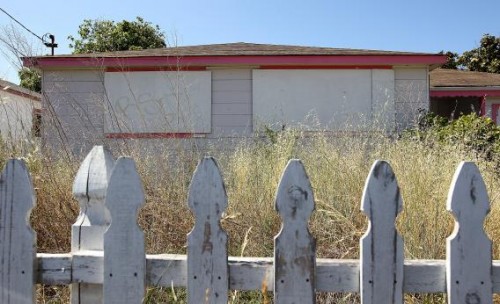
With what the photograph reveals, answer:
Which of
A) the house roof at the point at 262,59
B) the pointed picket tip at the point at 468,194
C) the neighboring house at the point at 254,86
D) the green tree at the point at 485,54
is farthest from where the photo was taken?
the green tree at the point at 485,54

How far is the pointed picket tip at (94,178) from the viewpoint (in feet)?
5.90

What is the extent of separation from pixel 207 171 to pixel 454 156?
286cm

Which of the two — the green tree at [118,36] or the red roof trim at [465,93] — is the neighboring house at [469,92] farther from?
the green tree at [118,36]

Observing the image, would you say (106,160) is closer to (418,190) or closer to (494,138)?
(418,190)

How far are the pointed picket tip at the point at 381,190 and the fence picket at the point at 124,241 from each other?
2.60ft

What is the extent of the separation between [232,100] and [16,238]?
8.62 metres

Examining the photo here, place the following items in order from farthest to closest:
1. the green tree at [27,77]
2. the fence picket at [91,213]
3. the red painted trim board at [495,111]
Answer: the red painted trim board at [495,111] < the green tree at [27,77] < the fence picket at [91,213]

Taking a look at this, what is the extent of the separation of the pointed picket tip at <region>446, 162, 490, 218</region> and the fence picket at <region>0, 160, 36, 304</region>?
1.48 meters

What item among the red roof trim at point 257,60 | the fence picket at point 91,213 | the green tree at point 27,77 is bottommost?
the fence picket at point 91,213

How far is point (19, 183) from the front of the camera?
1714 millimetres

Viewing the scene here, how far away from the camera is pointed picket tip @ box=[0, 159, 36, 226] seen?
67.4 inches

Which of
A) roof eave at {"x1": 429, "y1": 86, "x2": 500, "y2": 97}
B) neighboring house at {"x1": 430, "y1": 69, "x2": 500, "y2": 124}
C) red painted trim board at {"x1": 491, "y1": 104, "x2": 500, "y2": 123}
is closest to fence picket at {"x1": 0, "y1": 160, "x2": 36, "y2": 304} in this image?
neighboring house at {"x1": 430, "y1": 69, "x2": 500, "y2": 124}

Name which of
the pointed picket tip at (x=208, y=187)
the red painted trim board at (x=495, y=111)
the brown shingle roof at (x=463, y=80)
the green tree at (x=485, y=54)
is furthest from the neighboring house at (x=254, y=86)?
the green tree at (x=485, y=54)

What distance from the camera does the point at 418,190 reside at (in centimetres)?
297
